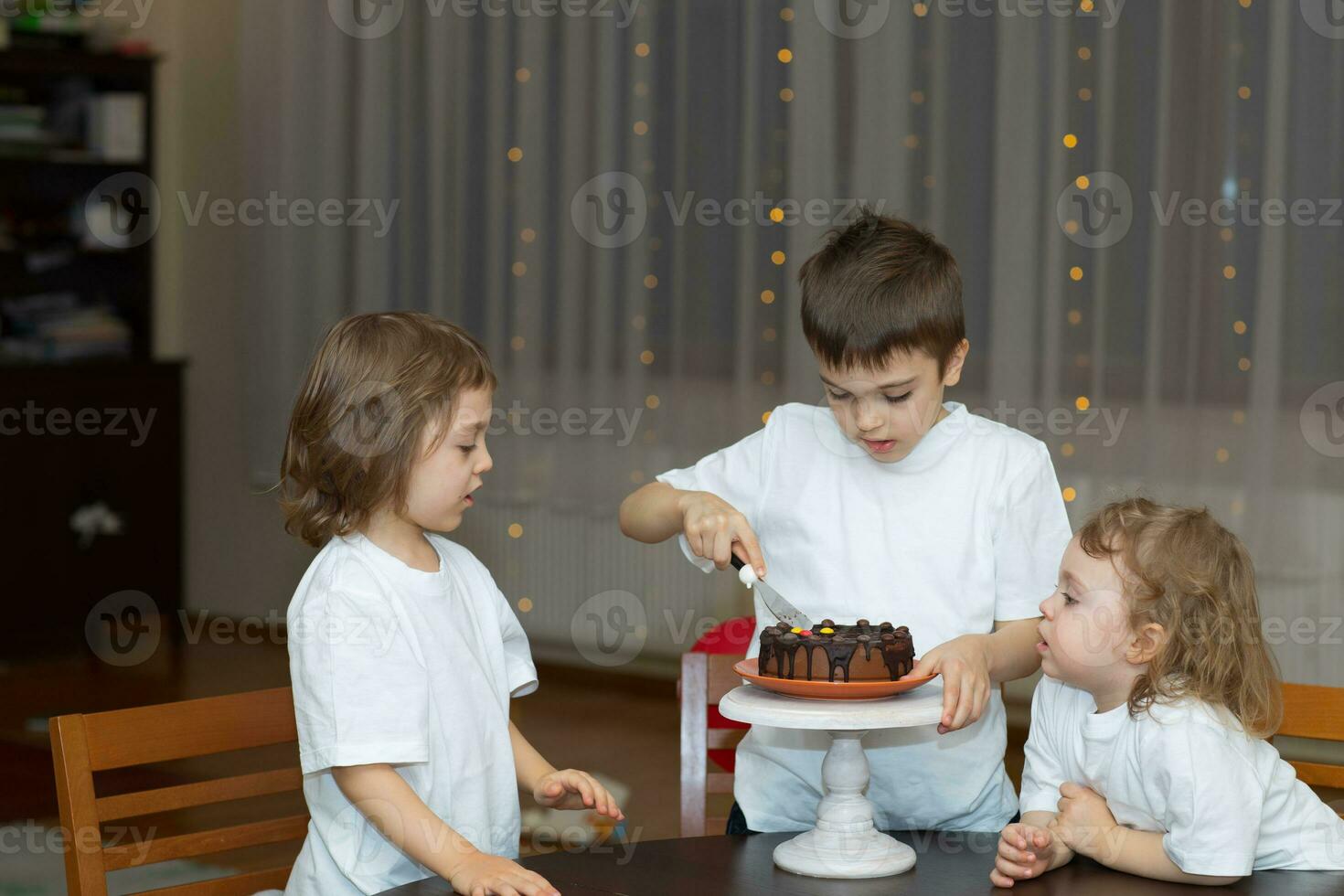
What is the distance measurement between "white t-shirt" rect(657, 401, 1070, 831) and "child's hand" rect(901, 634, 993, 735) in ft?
0.48

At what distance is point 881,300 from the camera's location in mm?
1651

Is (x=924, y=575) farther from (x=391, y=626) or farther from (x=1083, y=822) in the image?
(x=391, y=626)

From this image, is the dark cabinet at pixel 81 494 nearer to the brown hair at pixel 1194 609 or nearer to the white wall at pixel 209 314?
the white wall at pixel 209 314

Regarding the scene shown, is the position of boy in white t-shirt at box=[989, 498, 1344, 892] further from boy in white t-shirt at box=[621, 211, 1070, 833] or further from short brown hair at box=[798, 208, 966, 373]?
short brown hair at box=[798, 208, 966, 373]

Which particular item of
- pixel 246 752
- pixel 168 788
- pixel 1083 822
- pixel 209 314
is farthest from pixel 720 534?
pixel 209 314

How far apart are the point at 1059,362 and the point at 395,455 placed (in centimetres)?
290

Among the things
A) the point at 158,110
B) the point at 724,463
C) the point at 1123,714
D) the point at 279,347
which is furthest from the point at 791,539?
the point at 158,110

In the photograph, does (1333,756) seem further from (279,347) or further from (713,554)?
(279,347)

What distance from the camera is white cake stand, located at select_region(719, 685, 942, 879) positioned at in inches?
54.1

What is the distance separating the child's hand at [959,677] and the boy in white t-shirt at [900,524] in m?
0.06

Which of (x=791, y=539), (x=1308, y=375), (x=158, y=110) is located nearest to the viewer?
(x=791, y=539)

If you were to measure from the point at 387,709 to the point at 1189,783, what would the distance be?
30.5 inches

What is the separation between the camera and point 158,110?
6191mm

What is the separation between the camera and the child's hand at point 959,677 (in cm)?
144
